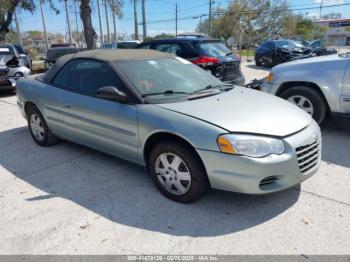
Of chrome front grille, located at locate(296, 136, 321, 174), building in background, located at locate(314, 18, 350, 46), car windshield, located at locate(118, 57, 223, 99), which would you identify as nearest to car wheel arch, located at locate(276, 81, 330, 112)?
Answer: car windshield, located at locate(118, 57, 223, 99)

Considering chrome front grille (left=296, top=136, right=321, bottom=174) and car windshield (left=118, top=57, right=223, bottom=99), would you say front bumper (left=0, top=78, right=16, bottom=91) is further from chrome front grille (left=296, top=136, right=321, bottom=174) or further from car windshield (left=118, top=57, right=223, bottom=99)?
chrome front grille (left=296, top=136, right=321, bottom=174)

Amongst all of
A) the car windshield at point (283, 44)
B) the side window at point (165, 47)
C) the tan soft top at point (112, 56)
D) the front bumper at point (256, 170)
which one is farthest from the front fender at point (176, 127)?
the car windshield at point (283, 44)

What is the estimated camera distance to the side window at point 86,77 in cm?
372

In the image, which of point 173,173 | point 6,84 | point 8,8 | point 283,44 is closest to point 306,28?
point 283,44

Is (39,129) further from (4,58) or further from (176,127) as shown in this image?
(4,58)

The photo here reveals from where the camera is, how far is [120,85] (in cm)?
352

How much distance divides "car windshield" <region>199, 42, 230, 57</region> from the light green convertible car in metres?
3.66

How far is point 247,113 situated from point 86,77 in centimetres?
223

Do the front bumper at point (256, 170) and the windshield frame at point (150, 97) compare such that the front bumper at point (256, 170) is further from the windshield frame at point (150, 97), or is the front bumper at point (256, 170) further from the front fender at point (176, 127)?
the windshield frame at point (150, 97)

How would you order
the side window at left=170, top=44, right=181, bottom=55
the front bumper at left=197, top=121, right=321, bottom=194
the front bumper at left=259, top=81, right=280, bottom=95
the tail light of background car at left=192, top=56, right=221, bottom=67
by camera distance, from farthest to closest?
1. the side window at left=170, top=44, right=181, bottom=55
2. the tail light of background car at left=192, top=56, right=221, bottom=67
3. the front bumper at left=259, top=81, right=280, bottom=95
4. the front bumper at left=197, top=121, right=321, bottom=194

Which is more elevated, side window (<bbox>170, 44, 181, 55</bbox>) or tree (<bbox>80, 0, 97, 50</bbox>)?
tree (<bbox>80, 0, 97, 50</bbox>)

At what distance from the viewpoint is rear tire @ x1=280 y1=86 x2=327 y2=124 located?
5102 mm

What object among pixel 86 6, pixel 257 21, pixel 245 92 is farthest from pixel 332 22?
pixel 245 92

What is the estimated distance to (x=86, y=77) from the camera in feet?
13.5
